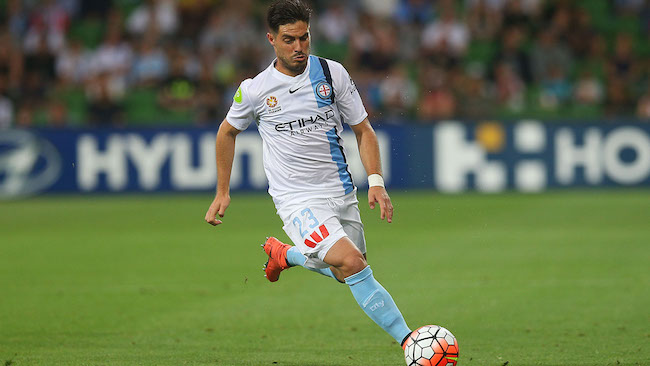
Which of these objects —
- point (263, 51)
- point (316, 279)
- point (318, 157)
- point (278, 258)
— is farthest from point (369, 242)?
point (263, 51)

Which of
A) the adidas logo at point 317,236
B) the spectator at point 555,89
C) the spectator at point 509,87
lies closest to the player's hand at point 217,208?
the adidas logo at point 317,236

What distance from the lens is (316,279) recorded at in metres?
10.6

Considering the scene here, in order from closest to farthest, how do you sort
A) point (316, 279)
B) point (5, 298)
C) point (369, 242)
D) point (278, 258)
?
point (278, 258), point (5, 298), point (316, 279), point (369, 242)

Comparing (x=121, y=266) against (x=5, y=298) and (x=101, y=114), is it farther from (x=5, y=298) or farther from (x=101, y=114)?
(x=101, y=114)

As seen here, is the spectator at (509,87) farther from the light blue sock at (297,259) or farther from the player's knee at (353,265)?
the player's knee at (353,265)

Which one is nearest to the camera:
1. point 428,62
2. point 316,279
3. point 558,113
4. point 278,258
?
point 278,258

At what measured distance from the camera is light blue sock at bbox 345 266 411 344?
5.88 metres

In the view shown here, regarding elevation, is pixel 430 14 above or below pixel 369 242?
above

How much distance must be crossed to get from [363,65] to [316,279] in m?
10.2

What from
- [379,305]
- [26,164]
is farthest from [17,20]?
[379,305]

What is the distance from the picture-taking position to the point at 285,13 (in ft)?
19.8

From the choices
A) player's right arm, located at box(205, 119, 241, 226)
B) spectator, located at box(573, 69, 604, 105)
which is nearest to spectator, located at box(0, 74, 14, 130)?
spectator, located at box(573, 69, 604, 105)

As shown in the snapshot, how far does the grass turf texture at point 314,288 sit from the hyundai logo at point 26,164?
1726 mm

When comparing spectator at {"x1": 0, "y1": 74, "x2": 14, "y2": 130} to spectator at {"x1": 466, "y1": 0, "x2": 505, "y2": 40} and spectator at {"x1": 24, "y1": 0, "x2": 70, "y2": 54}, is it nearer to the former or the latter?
spectator at {"x1": 24, "y1": 0, "x2": 70, "y2": 54}
